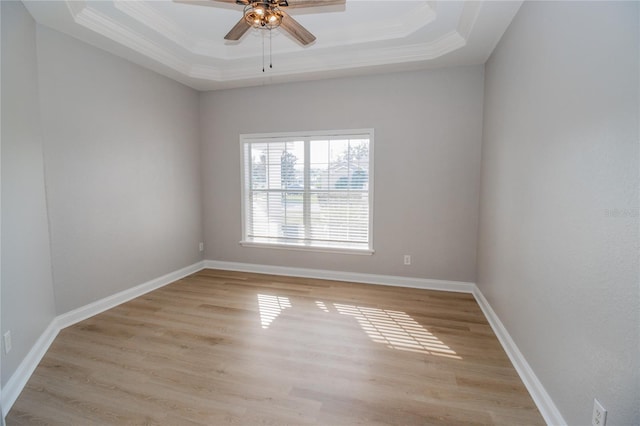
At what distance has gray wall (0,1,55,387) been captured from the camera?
1987 mm

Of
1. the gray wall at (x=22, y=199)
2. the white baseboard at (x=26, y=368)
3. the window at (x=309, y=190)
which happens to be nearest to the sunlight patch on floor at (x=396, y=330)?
the window at (x=309, y=190)

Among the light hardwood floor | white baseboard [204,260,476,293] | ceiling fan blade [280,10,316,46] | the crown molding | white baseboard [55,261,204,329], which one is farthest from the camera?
white baseboard [204,260,476,293]

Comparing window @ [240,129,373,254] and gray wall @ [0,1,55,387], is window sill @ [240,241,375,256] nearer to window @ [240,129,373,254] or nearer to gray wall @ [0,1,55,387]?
window @ [240,129,373,254]

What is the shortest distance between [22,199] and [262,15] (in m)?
2.27

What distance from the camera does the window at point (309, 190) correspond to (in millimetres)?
3910

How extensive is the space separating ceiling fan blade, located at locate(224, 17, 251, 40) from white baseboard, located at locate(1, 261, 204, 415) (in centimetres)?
287

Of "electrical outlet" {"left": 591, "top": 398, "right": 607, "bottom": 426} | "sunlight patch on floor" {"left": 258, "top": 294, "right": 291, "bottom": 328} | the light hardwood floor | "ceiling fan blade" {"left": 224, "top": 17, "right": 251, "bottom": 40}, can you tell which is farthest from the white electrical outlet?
"electrical outlet" {"left": 591, "top": 398, "right": 607, "bottom": 426}

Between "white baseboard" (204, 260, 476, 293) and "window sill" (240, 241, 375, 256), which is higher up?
"window sill" (240, 241, 375, 256)

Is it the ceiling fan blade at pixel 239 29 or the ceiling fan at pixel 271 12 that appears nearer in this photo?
the ceiling fan at pixel 271 12

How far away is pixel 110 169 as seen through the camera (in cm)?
317

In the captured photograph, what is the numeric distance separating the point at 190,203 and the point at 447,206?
3644 millimetres

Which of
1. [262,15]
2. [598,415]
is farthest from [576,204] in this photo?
[262,15]

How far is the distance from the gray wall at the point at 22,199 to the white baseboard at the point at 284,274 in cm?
10

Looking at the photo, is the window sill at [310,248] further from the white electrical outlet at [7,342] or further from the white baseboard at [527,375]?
the white electrical outlet at [7,342]
